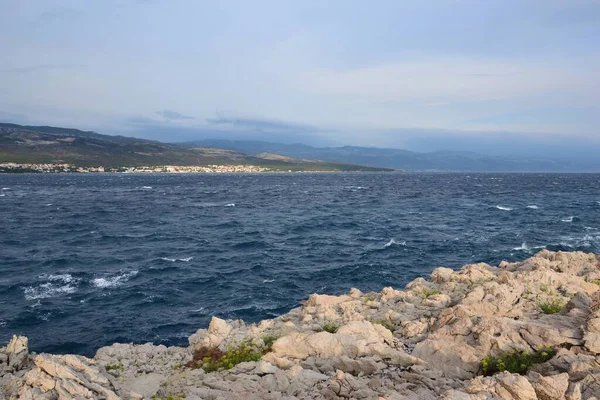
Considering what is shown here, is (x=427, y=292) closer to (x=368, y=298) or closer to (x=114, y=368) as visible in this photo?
(x=368, y=298)

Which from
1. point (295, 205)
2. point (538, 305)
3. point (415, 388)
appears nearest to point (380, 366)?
point (415, 388)

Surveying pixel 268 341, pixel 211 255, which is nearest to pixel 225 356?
pixel 268 341

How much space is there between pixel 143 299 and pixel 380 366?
25535 mm

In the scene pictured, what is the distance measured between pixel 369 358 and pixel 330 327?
444cm

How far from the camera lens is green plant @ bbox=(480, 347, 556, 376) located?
13250 mm

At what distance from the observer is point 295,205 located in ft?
317

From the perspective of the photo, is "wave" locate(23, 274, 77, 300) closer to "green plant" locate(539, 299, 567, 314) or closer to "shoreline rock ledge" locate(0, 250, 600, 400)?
"shoreline rock ledge" locate(0, 250, 600, 400)

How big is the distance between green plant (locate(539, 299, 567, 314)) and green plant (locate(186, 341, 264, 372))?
40.9ft

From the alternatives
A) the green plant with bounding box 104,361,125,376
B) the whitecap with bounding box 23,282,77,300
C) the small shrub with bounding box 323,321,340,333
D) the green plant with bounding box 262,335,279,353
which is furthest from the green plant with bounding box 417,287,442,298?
the whitecap with bounding box 23,282,77,300

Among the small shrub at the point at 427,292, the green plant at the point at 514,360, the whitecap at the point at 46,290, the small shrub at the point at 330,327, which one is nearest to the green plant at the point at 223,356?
the small shrub at the point at 330,327

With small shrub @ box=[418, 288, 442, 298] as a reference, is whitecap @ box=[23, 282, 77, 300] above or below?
below

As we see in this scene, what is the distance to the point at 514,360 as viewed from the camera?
1358cm

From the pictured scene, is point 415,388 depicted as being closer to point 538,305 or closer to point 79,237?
point 538,305

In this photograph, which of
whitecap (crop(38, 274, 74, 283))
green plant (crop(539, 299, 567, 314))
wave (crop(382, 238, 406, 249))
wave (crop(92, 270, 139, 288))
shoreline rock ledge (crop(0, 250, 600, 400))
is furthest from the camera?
wave (crop(382, 238, 406, 249))
